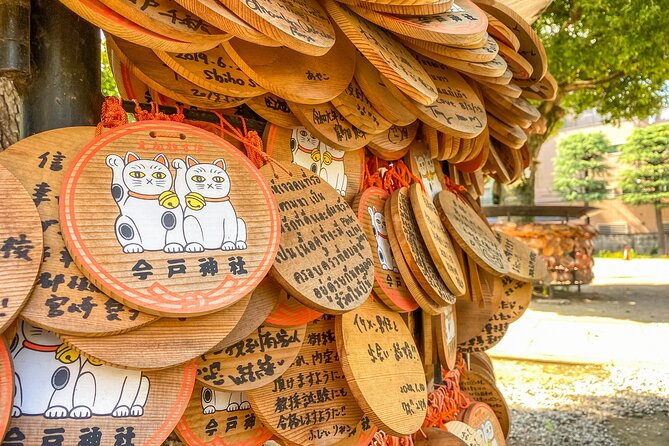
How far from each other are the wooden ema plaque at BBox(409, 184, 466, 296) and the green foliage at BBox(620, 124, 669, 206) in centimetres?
1979

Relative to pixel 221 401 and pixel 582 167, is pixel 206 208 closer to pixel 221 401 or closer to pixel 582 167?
pixel 221 401

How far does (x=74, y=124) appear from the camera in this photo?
0.69 metres

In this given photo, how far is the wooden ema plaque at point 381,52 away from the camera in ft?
2.45

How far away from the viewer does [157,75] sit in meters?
0.71

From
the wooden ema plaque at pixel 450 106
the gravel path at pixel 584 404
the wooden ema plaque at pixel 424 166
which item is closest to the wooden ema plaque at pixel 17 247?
the wooden ema plaque at pixel 450 106

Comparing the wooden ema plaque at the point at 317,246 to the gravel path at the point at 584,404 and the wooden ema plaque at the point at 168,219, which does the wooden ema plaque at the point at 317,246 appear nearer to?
the wooden ema plaque at the point at 168,219

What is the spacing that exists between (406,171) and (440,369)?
0.49 m

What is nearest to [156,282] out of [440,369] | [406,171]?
[406,171]

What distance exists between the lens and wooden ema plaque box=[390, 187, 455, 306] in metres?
0.88

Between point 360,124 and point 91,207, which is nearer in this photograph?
point 91,207

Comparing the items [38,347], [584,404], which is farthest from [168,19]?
[584,404]

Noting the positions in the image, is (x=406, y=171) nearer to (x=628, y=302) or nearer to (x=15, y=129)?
(x=15, y=129)

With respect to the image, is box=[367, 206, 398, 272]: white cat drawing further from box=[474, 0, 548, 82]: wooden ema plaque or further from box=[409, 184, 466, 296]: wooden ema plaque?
box=[474, 0, 548, 82]: wooden ema plaque

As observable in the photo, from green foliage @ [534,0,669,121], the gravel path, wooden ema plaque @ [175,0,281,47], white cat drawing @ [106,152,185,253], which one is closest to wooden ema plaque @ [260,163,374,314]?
white cat drawing @ [106,152,185,253]
